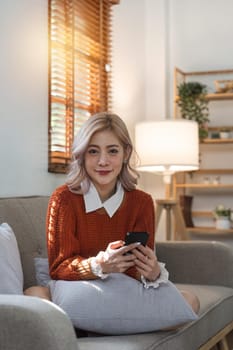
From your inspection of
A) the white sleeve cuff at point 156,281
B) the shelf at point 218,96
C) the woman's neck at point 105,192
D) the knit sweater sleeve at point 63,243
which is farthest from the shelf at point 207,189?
the white sleeve cuff at point 156,281

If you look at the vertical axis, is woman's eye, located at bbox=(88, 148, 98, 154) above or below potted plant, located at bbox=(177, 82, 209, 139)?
below

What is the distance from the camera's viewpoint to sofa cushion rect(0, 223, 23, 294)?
6.98 feet

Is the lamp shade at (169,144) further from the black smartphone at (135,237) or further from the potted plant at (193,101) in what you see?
the black smartphone at (135,237)

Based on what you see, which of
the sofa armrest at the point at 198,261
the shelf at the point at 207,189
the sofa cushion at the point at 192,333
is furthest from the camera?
the shelf at the point at 207,189

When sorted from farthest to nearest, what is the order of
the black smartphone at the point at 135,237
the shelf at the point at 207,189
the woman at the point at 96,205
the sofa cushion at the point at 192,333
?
the shelf at the point at 207,189, the woman at the point at 96,205, the black smartphone at the point at 135,237, the sofa cushion at the point at 192,333

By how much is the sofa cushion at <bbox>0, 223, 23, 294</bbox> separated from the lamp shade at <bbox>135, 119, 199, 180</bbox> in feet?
6.66

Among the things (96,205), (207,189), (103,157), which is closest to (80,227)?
(96,205)

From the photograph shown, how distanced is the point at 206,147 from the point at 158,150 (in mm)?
1259

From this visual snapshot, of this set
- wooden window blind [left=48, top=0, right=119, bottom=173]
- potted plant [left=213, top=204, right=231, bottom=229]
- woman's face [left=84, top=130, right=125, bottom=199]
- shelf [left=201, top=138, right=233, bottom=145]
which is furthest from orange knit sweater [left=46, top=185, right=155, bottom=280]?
shelf [left=201, top=138, right=233, bottom=145]

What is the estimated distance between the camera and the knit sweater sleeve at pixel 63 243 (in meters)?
2.14

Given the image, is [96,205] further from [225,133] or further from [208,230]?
[225,133]

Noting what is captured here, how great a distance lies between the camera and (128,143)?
2410mm

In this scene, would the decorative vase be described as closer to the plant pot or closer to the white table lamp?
the plant pot

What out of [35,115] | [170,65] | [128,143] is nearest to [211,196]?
[170,65]
